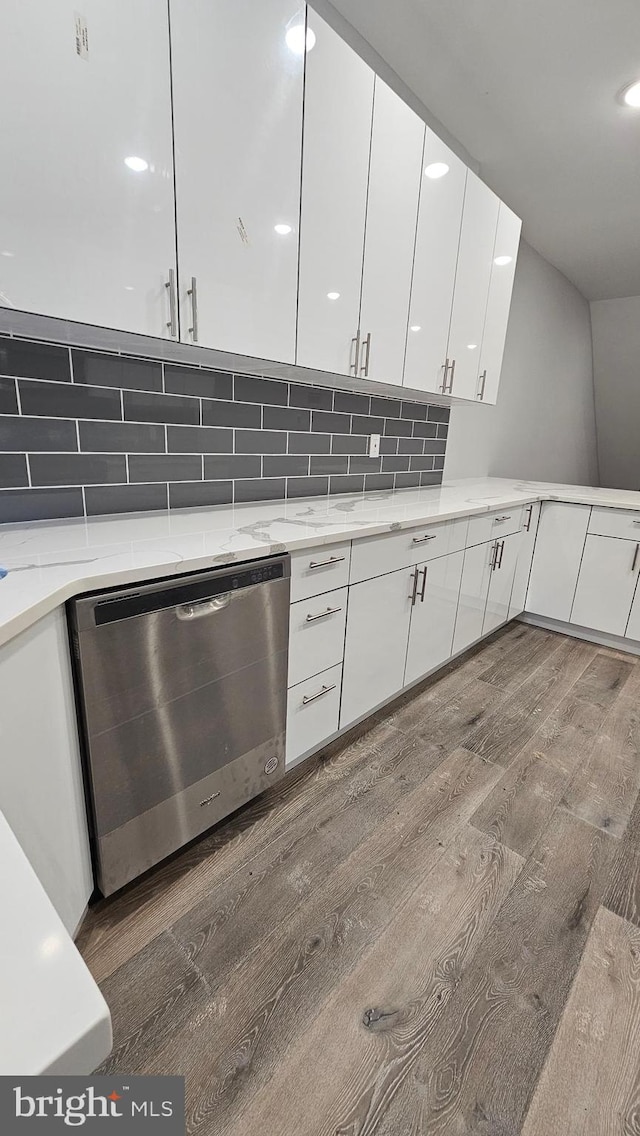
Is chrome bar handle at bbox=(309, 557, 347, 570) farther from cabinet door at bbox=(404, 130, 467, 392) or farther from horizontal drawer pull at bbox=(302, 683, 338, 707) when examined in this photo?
cabinet door at bbox=(404, 130, 467, 392)

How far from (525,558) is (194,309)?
2479 millimetres

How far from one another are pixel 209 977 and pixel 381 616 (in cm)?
118

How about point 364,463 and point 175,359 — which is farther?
point 364,463

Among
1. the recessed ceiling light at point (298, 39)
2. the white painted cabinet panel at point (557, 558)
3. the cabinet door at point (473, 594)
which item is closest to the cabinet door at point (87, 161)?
the recessed ceiling light at point (298, 39)

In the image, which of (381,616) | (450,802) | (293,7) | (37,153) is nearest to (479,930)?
(450,802)

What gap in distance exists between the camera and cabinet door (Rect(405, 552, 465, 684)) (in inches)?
80.8

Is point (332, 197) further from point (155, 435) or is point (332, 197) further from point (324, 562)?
point (324, 562)

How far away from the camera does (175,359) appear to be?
159 cm

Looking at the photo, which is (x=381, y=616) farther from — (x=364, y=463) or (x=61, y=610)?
(x=61, y=610)

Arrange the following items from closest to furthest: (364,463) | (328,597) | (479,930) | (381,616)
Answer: (479,930) < (328,597) < (381,616) < (364,463)

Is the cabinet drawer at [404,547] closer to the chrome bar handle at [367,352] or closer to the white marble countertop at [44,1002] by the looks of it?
the chrome bar handle at [367,352]

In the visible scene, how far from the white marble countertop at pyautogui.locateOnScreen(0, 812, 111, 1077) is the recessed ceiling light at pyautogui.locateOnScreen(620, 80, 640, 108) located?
3.24 metres

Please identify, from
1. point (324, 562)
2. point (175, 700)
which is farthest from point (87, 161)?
point (175, 700)

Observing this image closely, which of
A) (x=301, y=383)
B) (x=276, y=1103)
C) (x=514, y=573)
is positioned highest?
(x=301, y=383)
